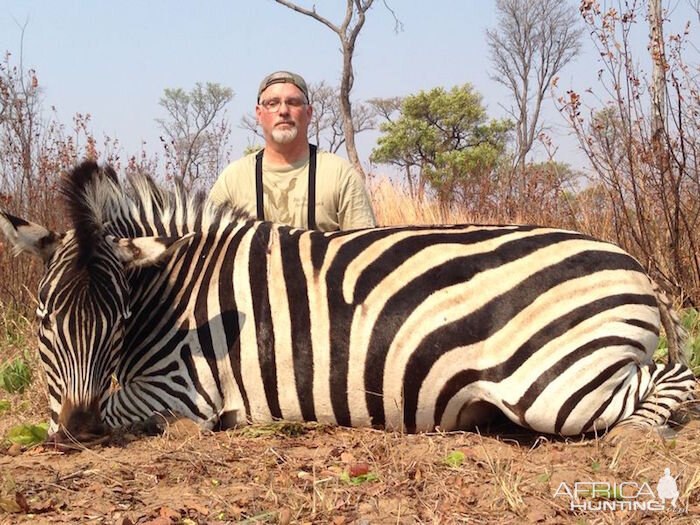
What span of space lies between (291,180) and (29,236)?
204 cm

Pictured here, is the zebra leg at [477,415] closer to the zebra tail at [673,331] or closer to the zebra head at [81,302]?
the zebra tail at [673,331]

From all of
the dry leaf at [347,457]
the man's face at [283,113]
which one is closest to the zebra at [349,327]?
the dry leaf at [347,457]

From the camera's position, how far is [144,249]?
297cm

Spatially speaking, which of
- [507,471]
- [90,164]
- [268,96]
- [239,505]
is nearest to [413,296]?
[507,471]

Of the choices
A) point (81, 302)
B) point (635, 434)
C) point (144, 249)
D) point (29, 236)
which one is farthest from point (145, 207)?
point (635, 434)

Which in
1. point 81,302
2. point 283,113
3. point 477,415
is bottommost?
point 477,415

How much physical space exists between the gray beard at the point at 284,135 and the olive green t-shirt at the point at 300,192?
19cm

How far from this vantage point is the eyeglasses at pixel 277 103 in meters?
4.61

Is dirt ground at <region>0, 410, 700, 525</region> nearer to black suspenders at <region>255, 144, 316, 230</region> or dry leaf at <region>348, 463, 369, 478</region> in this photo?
dry leaf at <region>348, 463, 369, 478</region>

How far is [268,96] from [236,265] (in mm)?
1879

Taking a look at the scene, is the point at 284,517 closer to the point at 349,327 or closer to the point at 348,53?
the point at 349,327

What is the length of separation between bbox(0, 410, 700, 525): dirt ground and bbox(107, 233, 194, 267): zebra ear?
0.74m

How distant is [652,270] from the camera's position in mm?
5191

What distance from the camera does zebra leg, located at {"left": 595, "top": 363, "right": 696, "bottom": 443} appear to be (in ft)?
8.96
